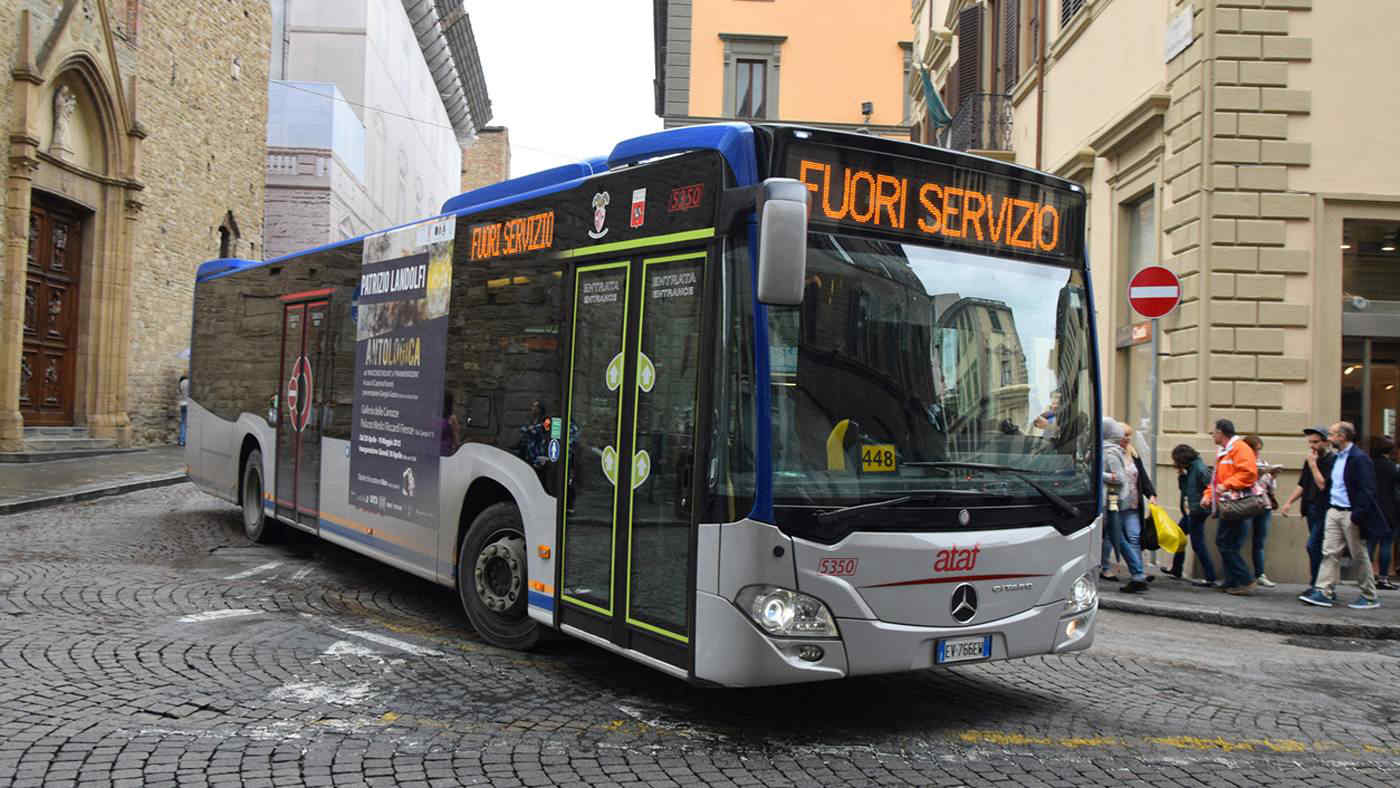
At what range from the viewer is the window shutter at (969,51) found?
69.4 feet

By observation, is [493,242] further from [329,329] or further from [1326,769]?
[1326,769]

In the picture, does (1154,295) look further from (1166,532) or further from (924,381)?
(924,381)

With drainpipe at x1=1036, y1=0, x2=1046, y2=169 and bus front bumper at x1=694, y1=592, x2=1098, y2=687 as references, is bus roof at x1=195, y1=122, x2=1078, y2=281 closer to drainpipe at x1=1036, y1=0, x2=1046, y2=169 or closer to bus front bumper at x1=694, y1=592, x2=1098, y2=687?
bus front bumper at x1=694, y1=592, x2=1098, y2=687

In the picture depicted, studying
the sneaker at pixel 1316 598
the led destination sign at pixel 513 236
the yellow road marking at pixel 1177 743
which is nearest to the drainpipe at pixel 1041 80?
the sneaker at pixel 1316 598

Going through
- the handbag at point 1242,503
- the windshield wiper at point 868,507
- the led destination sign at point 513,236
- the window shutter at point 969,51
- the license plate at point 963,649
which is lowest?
the license plate at point 963,649

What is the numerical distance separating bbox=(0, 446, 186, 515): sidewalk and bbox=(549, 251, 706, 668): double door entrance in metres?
10.2

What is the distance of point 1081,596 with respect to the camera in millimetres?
5801

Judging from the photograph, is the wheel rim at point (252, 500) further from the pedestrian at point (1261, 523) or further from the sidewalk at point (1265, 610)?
the pedestrian at point (1261, 523)

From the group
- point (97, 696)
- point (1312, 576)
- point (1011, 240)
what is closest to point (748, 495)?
point (1011, 240)

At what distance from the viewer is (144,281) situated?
84.3 feet

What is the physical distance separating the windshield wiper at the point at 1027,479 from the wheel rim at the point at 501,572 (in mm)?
2471

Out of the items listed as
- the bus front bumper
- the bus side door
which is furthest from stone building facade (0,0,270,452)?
the bus front bumper

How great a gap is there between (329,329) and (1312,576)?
8.99m

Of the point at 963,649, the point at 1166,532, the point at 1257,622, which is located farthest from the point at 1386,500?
the point at 963,649
